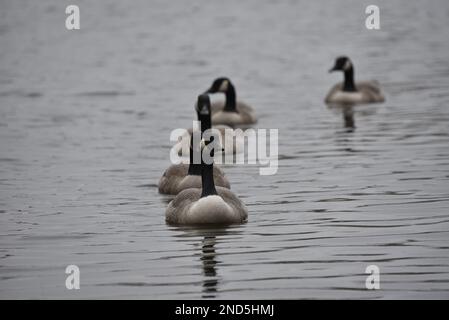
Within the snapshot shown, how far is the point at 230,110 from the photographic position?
25094 mm

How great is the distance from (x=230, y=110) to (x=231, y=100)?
24 centimetres

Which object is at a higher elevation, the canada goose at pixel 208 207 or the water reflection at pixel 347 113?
the water reflection at pixel 347 113

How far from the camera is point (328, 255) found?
40.5 feet

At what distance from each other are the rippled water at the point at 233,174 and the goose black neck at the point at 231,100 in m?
0.83

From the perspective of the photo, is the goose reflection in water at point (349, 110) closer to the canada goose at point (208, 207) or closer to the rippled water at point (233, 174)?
the rippled water at point (233, 174)

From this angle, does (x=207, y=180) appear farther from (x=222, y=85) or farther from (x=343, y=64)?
(x=343, y=64)

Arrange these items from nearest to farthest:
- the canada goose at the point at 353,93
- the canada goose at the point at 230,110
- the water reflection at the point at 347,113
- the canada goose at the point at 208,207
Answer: the canada goose at the point at 208,207, the water reflection at the point at 347,113, the canada goose at the point at 230,110, the canada goose at the point at 353,93

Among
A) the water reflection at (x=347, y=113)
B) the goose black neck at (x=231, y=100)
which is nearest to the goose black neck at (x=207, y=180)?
the water reflection at (x=347, y=113)

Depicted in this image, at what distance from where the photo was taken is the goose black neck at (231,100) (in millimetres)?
24859

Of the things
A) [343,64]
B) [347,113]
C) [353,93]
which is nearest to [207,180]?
[347,113]

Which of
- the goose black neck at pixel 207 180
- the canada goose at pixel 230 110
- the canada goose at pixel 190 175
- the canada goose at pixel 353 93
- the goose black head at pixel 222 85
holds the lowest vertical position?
the goose black neck at pixel 207 180

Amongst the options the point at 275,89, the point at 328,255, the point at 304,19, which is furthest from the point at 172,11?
the point at 328,255
